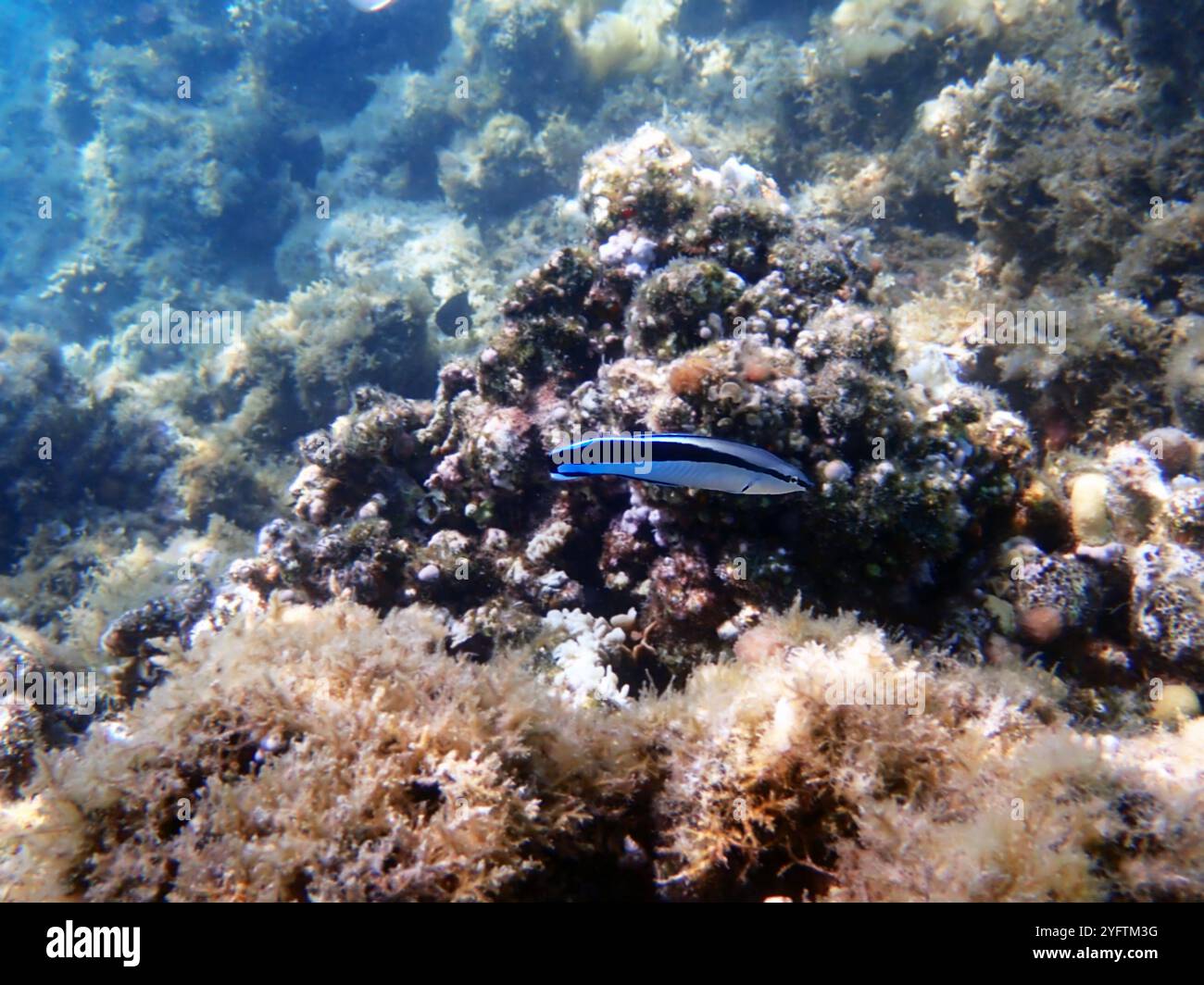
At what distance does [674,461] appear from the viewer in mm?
2602

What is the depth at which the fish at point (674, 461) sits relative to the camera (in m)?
2.57

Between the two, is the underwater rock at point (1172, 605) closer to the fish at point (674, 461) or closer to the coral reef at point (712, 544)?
the coral reef at point (712, 544)

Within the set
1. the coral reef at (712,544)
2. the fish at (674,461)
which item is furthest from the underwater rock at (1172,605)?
the fish at (674,461)

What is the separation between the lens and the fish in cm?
257

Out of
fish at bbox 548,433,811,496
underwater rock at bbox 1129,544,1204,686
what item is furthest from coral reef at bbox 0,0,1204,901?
fish at bbox 548,433,811,496

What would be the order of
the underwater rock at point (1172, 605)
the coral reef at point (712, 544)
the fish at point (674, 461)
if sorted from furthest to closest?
the underwater rock at point (1172, 605)
the fish at point (674, 461)
the coral reef at point (712, 544)

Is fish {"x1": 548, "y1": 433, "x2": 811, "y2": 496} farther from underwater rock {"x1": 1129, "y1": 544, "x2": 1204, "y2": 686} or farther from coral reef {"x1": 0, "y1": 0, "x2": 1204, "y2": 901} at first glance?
underwater rock {"x1": 1129, "y1": 544, "x2": 1204, "y2": 686}

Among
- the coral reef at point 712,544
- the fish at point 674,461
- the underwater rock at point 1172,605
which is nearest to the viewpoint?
the coral reef at point 712,544

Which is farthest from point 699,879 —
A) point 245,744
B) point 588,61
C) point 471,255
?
point 588,61

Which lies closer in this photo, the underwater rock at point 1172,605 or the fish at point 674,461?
the fish at point 674,461

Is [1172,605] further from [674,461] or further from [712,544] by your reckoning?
[674,461]

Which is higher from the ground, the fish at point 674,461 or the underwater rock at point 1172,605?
the fish at point 674,461
